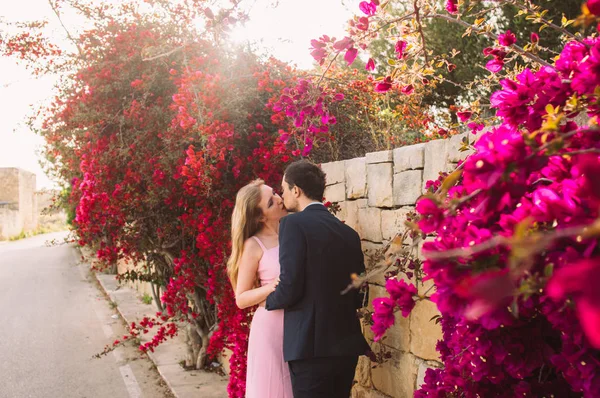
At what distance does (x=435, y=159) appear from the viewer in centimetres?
307

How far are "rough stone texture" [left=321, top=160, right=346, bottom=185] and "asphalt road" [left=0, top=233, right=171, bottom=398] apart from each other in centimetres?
309

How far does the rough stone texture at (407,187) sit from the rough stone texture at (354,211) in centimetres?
42

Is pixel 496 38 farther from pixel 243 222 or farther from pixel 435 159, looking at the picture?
pixel 243 222

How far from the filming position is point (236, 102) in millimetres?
5129

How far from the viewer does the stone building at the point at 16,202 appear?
3206cm

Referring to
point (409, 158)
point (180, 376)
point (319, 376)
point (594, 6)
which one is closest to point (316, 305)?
point (319, 376)

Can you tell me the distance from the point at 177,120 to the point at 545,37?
351 inches

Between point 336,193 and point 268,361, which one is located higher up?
point 336,193

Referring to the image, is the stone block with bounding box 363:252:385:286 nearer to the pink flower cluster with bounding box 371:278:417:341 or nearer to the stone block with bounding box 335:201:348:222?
the stone block with bounding box 335:201:348:222

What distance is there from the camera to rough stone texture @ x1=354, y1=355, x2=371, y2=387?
382cm

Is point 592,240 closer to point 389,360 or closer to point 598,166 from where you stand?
point 598,166

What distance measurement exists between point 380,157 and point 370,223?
448mm

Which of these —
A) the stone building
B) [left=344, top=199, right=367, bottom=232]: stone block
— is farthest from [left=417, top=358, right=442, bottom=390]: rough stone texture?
the stone building

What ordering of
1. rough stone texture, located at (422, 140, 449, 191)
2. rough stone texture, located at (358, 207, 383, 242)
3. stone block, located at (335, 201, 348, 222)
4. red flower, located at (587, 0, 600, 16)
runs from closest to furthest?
red flower, located at (587, 0, 600, 16) < rough stone texture, located at (422, 140, 449, 191) < rough stone texture, located at (358, 207, 383, 242) < stone block, located at (335, 201, 348, 222)
